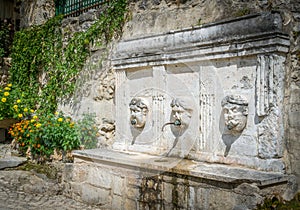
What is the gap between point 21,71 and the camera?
25.0 feet

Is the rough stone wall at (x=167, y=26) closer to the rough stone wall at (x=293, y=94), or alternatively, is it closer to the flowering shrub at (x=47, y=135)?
the rough stone wall at (x=293, y=94)

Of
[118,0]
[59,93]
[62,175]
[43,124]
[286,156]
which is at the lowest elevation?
[62,175]

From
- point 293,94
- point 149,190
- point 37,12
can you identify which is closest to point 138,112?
point 149,190

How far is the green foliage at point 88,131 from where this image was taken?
5.96 metres

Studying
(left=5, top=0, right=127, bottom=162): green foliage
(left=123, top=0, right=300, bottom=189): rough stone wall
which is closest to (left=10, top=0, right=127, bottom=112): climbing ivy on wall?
(left=5, top=0, right=127, bottom=162): green foliage

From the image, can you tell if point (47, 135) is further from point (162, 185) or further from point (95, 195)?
point (162, 185)

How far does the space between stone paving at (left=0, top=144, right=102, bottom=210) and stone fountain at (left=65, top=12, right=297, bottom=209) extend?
25 centimetres

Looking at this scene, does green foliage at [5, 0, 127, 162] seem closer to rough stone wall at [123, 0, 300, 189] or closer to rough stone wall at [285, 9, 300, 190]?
rough stone wall at [123, 0, 300, 189]

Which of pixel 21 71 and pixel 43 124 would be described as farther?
pixel 21 71

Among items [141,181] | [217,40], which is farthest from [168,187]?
[217,40]

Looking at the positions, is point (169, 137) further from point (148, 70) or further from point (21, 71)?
point (21, 71)

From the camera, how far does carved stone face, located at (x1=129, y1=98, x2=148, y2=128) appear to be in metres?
4.85

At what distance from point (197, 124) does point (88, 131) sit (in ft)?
7.42

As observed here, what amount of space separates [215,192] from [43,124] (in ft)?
11.7
